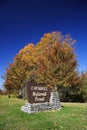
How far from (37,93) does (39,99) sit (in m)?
0.46

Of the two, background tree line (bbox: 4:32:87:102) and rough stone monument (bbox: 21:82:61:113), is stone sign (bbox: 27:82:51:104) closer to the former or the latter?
rough stone monument (bbox: 21:82:61:113)

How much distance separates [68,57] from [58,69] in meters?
2.04

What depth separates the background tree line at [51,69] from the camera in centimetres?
2258

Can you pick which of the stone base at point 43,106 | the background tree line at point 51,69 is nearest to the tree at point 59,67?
the background tree line at point 51,69

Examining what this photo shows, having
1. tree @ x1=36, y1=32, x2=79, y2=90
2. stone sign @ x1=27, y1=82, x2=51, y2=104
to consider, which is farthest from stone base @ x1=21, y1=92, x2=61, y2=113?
tree @ x1=36, y1=32, x2=79, y2=90

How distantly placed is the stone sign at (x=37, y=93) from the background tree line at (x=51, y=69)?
302 inches

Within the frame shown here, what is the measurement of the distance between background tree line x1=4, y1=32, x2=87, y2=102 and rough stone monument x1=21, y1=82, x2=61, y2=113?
7399 mm

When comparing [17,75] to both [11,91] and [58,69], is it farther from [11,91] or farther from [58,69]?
[58,69]

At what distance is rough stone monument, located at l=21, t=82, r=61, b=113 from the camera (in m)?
12.8

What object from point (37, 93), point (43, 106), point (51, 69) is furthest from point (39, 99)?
point (51, 69)

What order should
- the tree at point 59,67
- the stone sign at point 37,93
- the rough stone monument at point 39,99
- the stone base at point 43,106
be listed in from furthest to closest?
1. the tree at point 59,67
2. the stone sign at point 37,93
3. the rough stone monument at point 39,99
4. the stone base at point 43,106

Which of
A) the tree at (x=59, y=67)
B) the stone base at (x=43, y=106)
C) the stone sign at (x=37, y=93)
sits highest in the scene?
the tree at (x=59, y=67)

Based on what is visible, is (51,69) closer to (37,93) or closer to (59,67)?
(59,67)

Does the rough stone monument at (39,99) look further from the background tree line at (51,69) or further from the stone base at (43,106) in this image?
the background tree line at (51,69)
